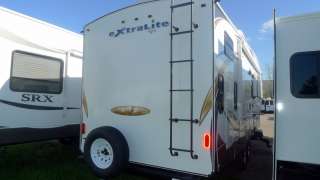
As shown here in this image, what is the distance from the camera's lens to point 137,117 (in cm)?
611

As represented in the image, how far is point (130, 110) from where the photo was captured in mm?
6219

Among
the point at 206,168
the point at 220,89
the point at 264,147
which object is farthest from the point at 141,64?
the point at 264,147

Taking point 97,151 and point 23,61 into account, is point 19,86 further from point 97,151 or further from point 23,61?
point 97,151

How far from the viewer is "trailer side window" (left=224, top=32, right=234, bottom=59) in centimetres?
596

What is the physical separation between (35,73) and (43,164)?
214cm

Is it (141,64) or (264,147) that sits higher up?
(141,64)

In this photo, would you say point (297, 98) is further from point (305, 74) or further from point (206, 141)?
point (206, 141)

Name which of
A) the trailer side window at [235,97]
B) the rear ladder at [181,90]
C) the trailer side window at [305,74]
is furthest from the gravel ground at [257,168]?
the trailer side window at [305,74]

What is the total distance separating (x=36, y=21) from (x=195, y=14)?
4220 millimetres

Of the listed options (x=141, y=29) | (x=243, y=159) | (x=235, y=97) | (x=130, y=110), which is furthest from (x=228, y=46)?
(x=243, y=159)

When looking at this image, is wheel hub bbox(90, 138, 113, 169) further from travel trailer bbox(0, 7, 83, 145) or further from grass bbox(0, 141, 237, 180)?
travel trailer bbox(0, 7, 83, 145)

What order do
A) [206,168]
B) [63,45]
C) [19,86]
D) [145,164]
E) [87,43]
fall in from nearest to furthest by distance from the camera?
[206,168] < [145,164] < [87,43] < [19,86] < [63,45]

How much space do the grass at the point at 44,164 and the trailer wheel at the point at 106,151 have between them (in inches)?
31.2

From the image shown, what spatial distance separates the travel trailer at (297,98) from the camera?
4730 mm
